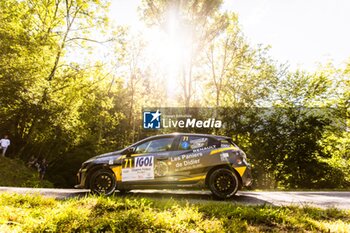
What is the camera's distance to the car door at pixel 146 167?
6.84m

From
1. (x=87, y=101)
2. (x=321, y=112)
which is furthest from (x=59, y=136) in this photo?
(x=321, y=112)

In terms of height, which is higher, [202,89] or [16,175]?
[202,89]

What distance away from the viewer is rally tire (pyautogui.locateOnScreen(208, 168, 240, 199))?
668 centimetres

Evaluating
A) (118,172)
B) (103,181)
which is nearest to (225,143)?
(118,172)

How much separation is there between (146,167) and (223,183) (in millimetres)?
2047

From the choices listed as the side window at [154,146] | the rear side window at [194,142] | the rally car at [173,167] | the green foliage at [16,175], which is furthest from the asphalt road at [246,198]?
the green foliage at [16,175]

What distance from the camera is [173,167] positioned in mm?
6820

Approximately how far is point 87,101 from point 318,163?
18.4m

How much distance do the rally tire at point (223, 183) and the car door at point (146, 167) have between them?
49.3 inches

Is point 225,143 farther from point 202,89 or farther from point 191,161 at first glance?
point 202,89

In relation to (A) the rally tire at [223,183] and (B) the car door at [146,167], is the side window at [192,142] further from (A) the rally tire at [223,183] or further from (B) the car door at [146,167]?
(A) the rally tire at [223,183]

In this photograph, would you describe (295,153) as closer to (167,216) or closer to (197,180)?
(197,180)

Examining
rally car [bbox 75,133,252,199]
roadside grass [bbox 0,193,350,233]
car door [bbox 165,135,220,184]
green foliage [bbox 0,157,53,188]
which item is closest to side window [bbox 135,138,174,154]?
rally car [bbox 75,133,252,199]

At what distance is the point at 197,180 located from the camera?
6762 mm
